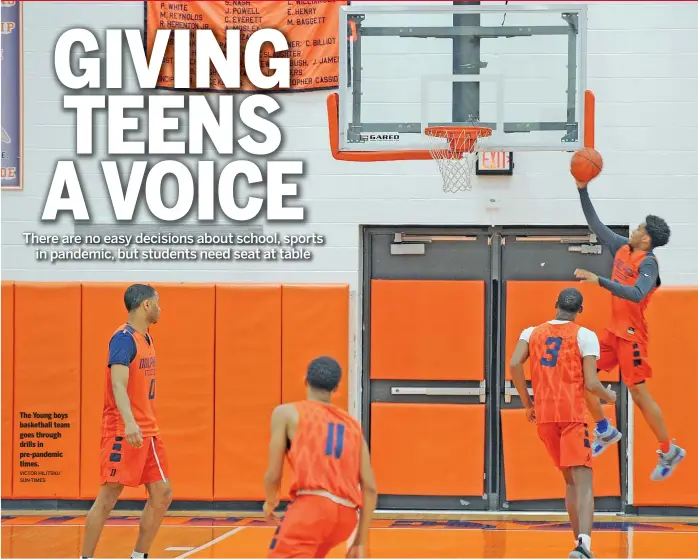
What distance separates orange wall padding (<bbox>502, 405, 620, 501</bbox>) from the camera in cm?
1063

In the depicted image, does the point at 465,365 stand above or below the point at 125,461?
above

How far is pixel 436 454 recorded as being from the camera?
10.7 meters

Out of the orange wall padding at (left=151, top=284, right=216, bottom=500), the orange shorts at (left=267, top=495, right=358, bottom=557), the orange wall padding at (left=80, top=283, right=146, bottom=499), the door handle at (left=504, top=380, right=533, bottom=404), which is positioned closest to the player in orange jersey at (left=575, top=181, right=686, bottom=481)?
the door handle at (left=504, top=380, right=533, bottom=404)

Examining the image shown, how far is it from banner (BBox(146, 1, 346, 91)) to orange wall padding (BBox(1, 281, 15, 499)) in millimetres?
2592

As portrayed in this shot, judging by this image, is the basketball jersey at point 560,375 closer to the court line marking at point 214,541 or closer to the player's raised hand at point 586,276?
the player's raised hand at point 586,276

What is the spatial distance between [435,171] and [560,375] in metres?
3.55

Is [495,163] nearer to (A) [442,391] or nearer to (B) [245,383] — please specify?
(A) [442,391]

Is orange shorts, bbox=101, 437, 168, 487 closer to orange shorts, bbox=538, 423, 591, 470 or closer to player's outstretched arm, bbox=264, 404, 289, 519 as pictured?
player's outstretched arm, bbox=264, 404, 289, 519

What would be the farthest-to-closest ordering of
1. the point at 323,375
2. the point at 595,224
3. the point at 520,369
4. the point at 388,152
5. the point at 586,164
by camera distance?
the point at 388,152 < the point at 595,224 < the point at 586,164 < the point at 520,369 < the point at 323,375

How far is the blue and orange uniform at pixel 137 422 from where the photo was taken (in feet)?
24.0

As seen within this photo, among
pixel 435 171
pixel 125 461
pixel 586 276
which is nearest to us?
pixel 125 461

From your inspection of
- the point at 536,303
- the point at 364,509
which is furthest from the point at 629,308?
the point at 364,509

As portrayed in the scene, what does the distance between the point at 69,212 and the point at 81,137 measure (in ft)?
2.48

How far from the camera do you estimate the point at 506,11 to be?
8688mm
